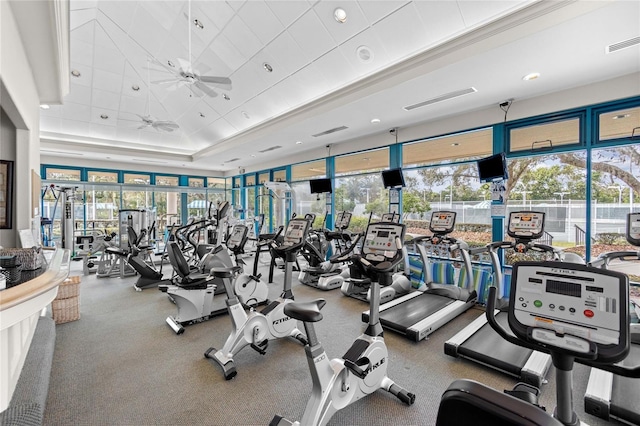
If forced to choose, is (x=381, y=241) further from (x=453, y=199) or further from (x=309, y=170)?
(x=309, y=170)

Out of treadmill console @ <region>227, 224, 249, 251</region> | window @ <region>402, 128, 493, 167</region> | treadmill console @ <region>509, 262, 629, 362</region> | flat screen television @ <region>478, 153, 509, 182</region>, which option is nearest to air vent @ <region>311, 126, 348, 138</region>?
window @ <region>402, 128, 493, 167</region>

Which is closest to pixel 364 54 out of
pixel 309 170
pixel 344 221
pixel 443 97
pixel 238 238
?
pixel 443 97

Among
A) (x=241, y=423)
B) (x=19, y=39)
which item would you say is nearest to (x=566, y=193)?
(x=241, y=423)

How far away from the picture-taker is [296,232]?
3.64m

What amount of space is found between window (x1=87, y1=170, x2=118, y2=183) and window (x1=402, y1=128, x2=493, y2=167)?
431 inches

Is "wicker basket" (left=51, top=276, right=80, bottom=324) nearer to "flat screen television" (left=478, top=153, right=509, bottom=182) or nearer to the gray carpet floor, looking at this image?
the gray carpet floor

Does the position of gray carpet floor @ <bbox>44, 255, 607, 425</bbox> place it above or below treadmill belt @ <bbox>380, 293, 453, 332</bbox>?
below

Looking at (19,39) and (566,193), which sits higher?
(19,39)

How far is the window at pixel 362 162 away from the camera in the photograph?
750 cm

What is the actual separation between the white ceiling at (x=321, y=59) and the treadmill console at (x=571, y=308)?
117 inches

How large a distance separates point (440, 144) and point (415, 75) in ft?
8.61

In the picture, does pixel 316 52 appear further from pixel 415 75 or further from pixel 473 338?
pixel 473 338

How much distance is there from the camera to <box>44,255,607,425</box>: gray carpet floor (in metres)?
2.28

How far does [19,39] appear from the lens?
2971 mm
